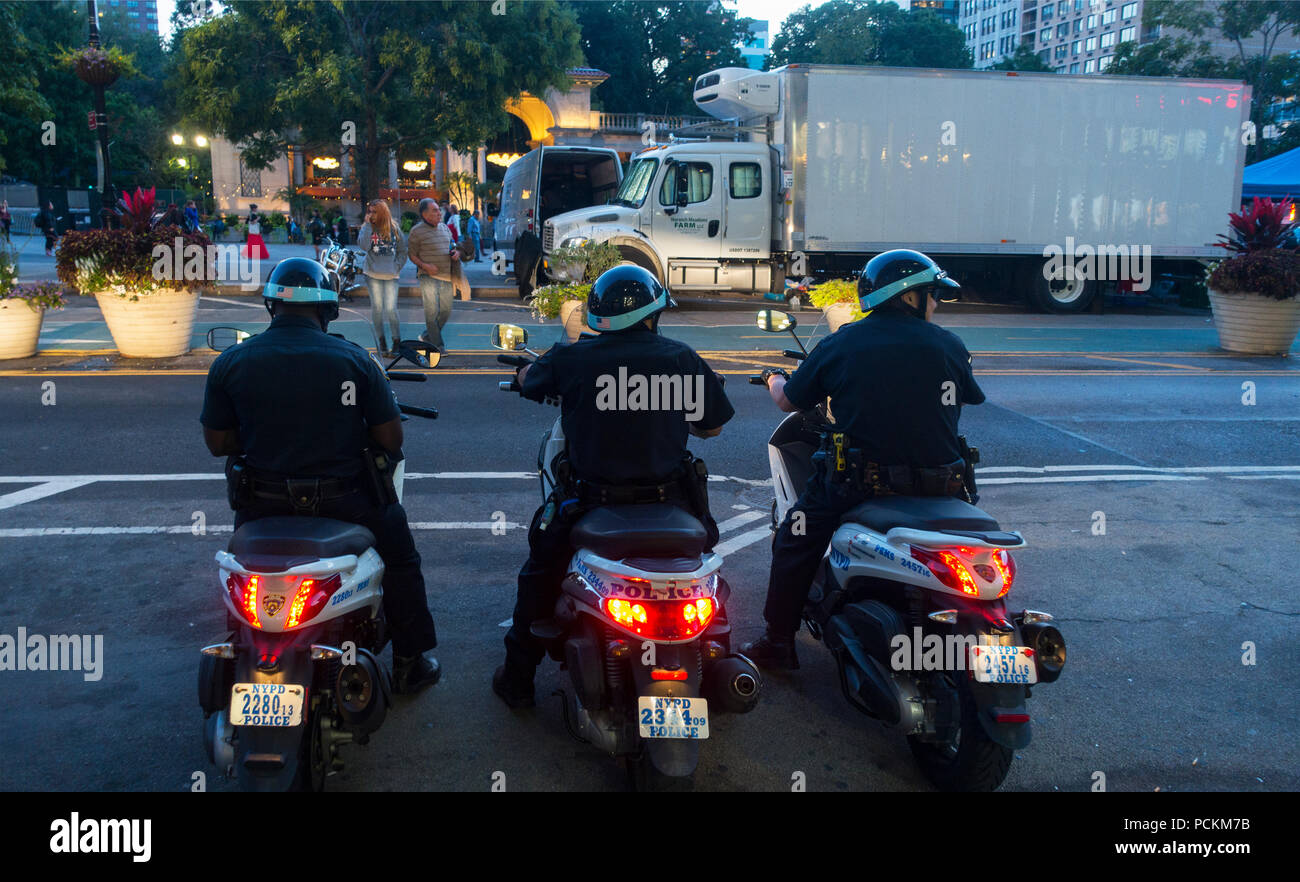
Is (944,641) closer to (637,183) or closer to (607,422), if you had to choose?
(607,422)

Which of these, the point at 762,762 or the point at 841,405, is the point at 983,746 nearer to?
the point at 762,762

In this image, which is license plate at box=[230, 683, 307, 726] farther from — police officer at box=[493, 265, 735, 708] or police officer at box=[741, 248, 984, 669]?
police officer at box=[741, 248, 984, 669]

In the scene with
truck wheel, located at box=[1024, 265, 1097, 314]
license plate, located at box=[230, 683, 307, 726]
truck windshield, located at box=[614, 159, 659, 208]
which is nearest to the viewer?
license plate, located at box=[230, 683, 307, 726]

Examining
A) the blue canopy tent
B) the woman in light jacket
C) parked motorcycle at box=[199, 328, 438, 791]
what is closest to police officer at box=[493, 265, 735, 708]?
parked motorcycle at box=[199, 328, 438, 791]

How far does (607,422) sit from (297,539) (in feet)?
3.66

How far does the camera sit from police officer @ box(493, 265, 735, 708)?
3814mm

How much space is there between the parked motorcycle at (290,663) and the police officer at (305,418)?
0.23 meters

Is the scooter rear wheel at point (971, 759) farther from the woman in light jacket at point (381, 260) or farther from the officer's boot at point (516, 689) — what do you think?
the woman in light jacket at point (381, 260)

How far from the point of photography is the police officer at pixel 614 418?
3.81 m

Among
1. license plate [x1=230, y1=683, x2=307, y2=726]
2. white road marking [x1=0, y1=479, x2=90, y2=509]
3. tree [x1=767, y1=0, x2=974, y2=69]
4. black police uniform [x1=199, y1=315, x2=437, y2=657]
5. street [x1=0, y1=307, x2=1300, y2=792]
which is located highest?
tree [x1=767, y1=0, x2=974, y2=69]

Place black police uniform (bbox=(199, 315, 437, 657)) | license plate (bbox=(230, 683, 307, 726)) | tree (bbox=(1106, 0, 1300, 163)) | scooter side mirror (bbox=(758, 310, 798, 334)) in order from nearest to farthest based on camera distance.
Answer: license plate (bbox=(230, 683, 307, 726)) < black police uniform (bbox=(199, 315, 437, 657)) < scooter side mirror (bbox=(758, 310, 798, 334)) < tree (bbox=(1106, 0, 1300, 163))

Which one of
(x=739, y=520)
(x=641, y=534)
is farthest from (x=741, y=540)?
(x=641, y=534)

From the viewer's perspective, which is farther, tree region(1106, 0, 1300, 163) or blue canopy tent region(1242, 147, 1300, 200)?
tree region(1106, 0, 1300, 163)
